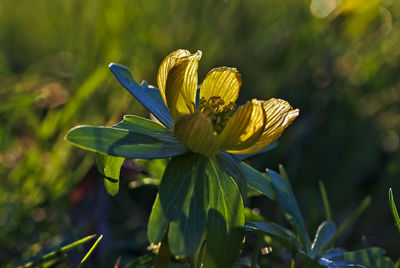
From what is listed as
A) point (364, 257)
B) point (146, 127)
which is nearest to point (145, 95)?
point (146, 127)

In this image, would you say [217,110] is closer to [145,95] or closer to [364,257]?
[145,95]

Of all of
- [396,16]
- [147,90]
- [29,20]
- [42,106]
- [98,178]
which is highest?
[29,20]

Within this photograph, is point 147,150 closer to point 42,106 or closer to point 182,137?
point 182,137

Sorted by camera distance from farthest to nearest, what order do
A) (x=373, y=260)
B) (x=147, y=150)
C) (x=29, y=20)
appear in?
1. (x=29, y=20)
2. (x=373, y=260)
3. (x=147, y=150)

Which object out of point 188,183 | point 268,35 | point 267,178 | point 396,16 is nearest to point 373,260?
point 267,178

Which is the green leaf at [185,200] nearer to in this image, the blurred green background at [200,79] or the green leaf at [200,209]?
the green leaf at [200,209]

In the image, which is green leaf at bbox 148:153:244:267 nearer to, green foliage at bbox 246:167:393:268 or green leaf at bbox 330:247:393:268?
green foliage at bbox 246:167:393:268

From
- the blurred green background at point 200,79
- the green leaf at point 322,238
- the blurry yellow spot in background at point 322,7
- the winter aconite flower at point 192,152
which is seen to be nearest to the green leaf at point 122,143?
the winter aconite flower at point 192,152

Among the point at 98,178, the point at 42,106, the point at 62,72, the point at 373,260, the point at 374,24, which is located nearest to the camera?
the point at 373,260
